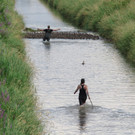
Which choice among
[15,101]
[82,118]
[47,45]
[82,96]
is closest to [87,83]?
[82,96]

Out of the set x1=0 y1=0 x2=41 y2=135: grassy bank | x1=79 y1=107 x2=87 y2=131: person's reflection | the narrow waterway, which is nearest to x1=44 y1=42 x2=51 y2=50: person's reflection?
the narrow waterway

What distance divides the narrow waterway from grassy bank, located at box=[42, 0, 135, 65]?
978mm

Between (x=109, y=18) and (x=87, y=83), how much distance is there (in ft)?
63.8

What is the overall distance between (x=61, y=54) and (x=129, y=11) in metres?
8.92

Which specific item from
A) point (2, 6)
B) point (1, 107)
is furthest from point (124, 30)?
point (1, 107)

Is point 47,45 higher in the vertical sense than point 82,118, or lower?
higher

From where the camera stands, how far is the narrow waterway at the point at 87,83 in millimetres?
16969

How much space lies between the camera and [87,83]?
2467cm

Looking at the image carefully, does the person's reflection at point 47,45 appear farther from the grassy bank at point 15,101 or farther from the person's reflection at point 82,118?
the person's reflection at point 82,118

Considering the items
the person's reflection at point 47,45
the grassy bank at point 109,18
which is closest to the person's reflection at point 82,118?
the grassy bank at point 109,18

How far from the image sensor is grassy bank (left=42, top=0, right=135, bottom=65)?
3441cm

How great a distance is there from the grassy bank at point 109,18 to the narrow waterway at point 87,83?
3.21ft

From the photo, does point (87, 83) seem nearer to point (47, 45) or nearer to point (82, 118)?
point (82, 118)

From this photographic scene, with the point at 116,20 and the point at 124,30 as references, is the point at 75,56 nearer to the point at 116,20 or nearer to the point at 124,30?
the point at 124,30
